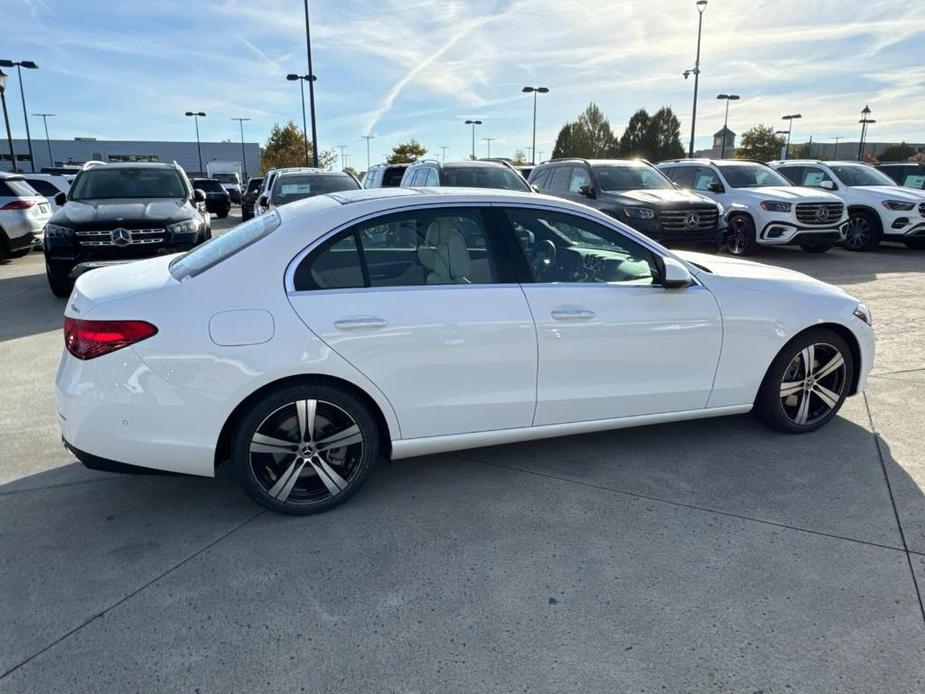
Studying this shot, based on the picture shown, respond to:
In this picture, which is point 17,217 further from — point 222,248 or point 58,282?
point 222,248

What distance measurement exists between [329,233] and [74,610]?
197 centimetres

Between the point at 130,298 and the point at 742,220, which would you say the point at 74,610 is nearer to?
the point at 130,298

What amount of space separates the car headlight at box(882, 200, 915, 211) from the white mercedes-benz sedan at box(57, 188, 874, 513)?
10.5 m

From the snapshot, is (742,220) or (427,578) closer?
A: (427,578)

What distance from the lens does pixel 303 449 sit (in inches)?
128

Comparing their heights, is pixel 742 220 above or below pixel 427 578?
above

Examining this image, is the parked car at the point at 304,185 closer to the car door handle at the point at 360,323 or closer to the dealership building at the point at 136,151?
the car door handle at the point at 360,323

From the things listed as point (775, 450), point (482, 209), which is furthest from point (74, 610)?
point (775, 450)

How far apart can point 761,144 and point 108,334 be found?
67089mm

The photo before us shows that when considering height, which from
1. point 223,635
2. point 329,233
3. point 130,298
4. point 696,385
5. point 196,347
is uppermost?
point 329,233

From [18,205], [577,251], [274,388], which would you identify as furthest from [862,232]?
[18,205]

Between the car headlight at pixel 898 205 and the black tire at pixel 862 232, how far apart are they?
0.29 meters

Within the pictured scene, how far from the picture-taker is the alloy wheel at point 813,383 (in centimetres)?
417

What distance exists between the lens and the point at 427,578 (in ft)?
9.37
